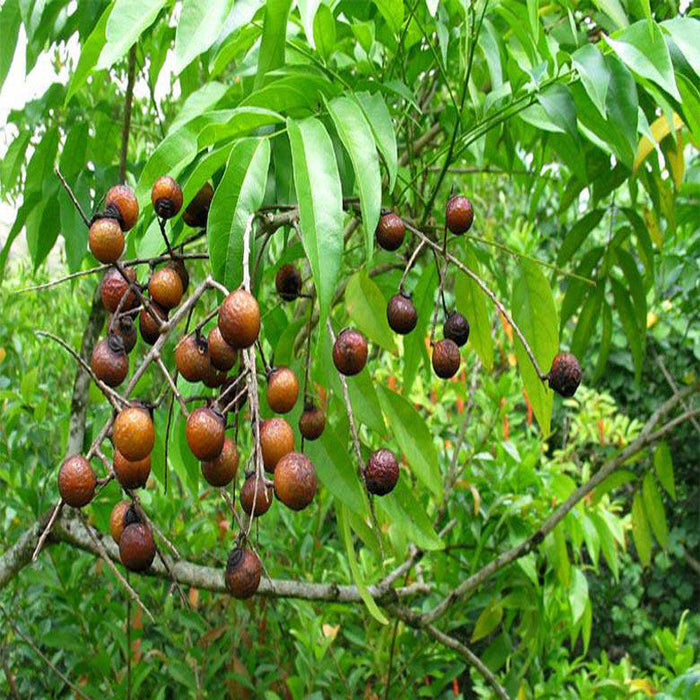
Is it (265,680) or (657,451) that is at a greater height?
(657,451)

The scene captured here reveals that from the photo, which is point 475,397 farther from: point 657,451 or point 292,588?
point 292,588

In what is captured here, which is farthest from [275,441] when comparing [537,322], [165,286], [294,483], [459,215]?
[537,322]

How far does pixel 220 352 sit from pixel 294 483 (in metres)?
0.09

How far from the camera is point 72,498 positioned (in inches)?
18.6

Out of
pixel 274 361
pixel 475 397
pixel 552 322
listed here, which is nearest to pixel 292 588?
pixel 274 361

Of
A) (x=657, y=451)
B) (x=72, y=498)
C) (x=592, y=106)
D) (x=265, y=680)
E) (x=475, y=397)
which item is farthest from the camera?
(x=475, y=397)

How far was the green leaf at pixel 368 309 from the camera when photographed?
673 millimetres

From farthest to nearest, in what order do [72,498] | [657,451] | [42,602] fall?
[42,602], [657,451], [72,498]

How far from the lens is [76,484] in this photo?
0.47 meters

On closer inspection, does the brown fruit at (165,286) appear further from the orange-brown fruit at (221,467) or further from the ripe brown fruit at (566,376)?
the ripe brown fruit at (566,376)

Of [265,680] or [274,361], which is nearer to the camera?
[274,361]

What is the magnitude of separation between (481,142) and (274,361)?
1.00 feet

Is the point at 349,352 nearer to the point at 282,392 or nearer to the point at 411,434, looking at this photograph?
the point at 282,392

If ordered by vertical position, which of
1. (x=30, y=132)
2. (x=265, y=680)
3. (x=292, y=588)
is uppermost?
(x=30, y=132)
